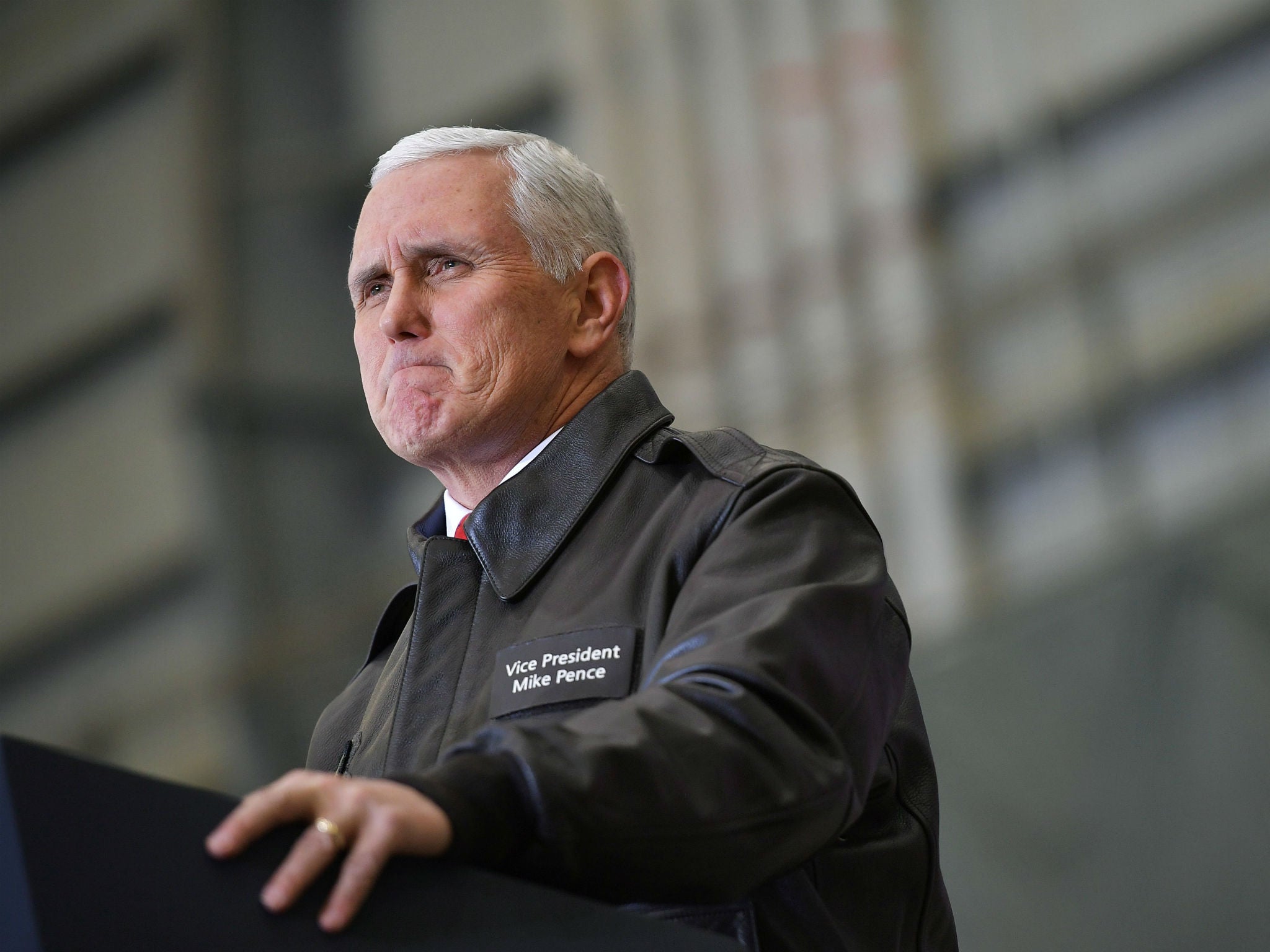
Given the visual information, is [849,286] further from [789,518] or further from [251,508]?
[789,518]

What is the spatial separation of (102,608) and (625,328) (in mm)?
3882

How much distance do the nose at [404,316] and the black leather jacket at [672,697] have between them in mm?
227

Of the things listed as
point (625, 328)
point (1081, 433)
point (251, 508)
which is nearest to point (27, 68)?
point (251, 508)

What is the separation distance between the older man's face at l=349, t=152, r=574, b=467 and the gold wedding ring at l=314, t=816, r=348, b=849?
0.87m

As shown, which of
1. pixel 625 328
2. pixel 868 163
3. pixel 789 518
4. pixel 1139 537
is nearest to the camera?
pixel 789 518

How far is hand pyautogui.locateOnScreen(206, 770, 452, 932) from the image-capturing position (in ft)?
2.82

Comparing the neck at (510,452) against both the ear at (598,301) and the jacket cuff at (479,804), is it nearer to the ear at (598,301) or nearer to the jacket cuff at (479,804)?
the ear at (598,301)

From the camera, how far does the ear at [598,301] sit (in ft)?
6.02

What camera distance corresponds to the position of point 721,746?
1.08 meters

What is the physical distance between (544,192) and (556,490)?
1.40 ft

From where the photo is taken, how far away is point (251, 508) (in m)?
5.16

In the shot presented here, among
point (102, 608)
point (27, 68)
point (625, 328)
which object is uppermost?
point (27, 68)

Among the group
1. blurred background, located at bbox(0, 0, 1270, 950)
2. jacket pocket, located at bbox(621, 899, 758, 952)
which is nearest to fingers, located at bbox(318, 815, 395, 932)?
jacket pocket, located at bbox(621, 899, 758, 952)

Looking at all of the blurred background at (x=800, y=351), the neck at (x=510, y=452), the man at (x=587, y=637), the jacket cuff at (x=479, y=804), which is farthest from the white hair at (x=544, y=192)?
the blurred background at (x=800, y=351)
